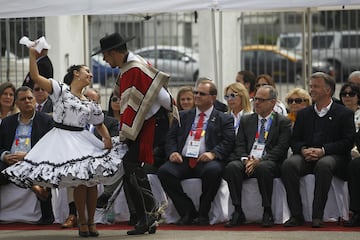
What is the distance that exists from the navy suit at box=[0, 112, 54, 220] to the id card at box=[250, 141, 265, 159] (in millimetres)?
2321

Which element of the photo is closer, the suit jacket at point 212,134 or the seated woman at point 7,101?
the suit jacket at point 212,134

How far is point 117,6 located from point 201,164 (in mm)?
2003

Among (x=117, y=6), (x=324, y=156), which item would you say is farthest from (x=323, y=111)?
(x=117, y=6)

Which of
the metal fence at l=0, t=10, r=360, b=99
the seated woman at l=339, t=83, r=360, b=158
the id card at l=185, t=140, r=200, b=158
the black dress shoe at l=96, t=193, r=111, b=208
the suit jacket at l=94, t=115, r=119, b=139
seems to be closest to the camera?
the id card at l=185, t=140, r=200, b=158

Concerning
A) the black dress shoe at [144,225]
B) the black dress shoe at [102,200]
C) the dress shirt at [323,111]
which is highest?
the dress shirt at [323,111]

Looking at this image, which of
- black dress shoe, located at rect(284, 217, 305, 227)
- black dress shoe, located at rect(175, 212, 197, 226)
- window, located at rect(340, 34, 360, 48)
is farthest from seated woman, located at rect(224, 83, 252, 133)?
window, located at rect(340, 34, 360, 48)

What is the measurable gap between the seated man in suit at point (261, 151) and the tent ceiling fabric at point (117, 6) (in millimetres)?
967

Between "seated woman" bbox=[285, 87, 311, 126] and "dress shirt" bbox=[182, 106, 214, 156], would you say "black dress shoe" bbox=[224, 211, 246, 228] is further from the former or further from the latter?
"seated woman" bbox=[285, 87, 311, 126]

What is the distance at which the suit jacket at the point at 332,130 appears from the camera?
436 inches

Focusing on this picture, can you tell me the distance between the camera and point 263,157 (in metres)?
11.3

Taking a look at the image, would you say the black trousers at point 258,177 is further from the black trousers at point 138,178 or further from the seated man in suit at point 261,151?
the black trousers at point 138,178

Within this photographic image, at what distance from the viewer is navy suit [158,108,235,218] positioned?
37.1 ft

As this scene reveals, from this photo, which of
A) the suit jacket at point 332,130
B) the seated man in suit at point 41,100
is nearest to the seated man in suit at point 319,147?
the suit jacket at point 332,130

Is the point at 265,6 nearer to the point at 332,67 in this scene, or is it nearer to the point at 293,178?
the point at 293,178
